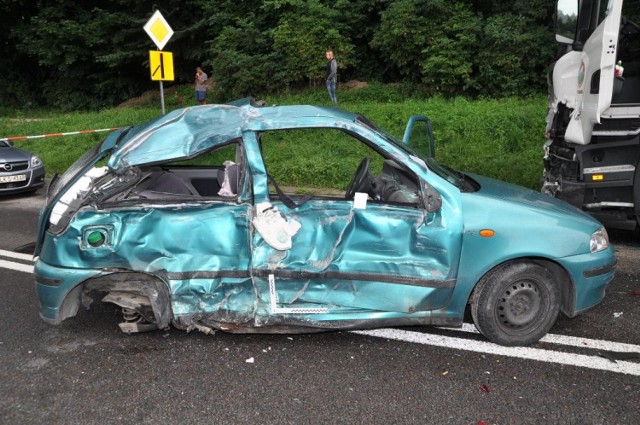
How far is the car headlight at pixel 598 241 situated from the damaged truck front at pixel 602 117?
2019 millimetres

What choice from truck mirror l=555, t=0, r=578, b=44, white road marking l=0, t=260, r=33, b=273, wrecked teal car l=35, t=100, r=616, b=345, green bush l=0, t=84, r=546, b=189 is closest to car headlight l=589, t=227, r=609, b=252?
wrecked teal car l=35, t=100, r=616, b=345

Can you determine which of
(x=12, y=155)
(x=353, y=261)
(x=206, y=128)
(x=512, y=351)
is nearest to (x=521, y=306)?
(x=512, y=351)

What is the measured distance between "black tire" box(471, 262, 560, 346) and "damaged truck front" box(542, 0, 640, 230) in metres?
2.52

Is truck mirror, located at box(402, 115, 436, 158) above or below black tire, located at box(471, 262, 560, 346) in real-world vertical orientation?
above

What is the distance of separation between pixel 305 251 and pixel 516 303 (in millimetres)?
1505

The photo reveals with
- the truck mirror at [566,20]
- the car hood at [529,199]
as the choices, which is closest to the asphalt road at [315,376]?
the car hood at [529,199]

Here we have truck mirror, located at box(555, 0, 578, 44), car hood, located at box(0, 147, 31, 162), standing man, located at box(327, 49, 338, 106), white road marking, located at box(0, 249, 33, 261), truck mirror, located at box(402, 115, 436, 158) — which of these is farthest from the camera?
standing man, located at box(327, 49, 338, 106)

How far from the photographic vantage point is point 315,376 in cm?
344

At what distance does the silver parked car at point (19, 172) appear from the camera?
29.6 ft

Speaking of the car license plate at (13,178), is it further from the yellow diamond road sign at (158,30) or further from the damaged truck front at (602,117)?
the damaged truck front at (602,117)

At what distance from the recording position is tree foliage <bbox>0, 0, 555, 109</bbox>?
15547mm

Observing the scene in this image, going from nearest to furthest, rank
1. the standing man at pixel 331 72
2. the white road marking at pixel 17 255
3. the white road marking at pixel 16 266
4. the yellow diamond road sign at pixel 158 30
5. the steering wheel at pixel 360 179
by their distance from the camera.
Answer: the steering wheel at pixel 360 179
the white road marking at pixel 16 266
the white road marking at pixel 17 255
the yellow diamond road sign at pixel 158 30
the standing man at pixel 331 72

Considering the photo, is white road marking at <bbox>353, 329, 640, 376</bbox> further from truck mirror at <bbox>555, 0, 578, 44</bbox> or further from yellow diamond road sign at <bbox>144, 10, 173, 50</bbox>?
yellow diamond road sign at <bbox>144, 10, 173, 50</bbox>

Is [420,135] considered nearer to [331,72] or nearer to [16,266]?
[16,266]
